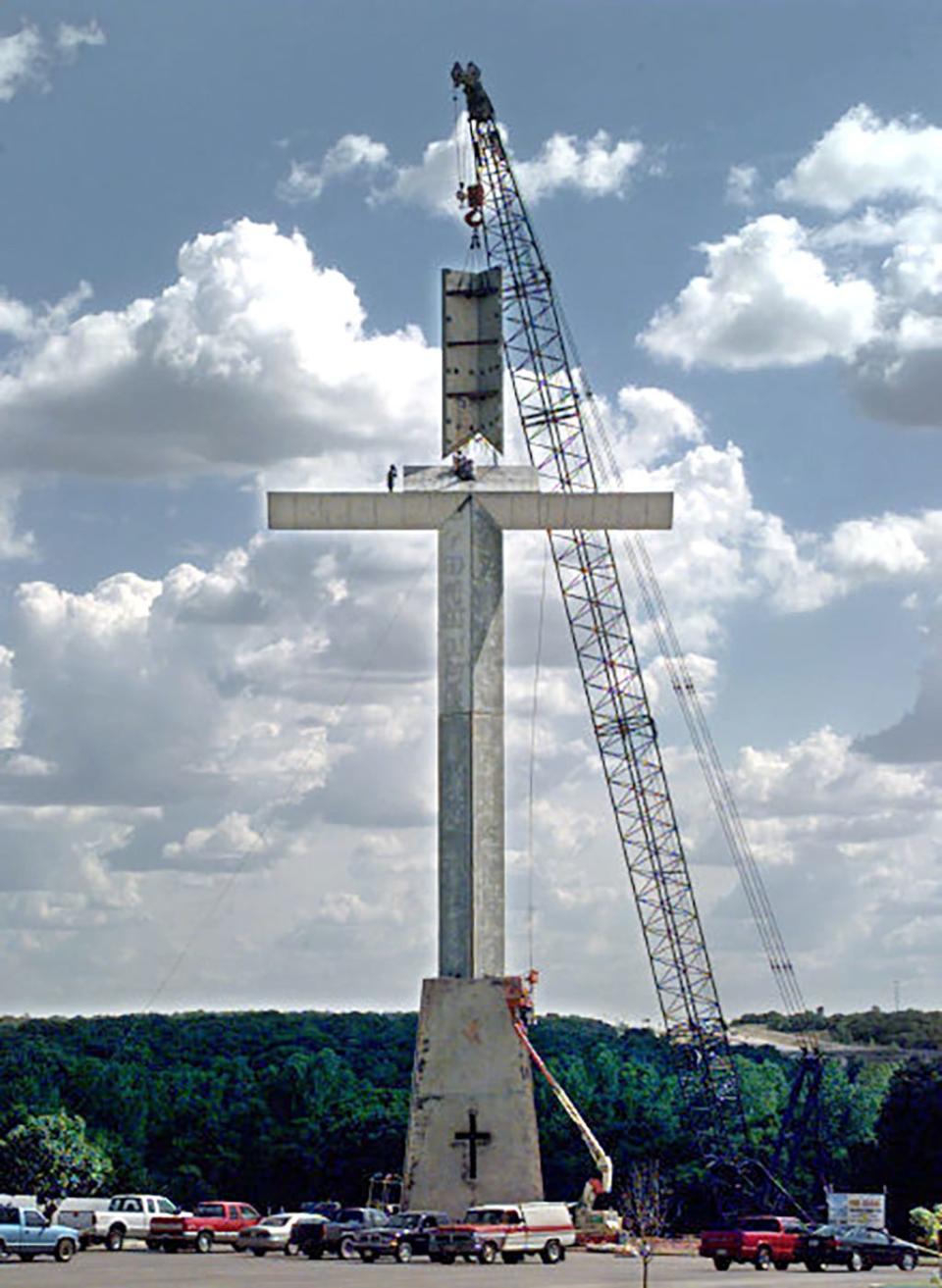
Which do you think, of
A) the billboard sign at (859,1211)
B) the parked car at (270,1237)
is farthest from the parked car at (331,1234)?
the billboard sign at (859,1211)

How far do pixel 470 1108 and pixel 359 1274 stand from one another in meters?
14.6

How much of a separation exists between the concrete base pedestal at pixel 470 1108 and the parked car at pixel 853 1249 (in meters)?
10.1

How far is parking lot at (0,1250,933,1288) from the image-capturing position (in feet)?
165

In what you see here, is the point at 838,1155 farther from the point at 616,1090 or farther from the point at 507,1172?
the point at 507,1172

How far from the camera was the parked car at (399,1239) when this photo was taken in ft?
202

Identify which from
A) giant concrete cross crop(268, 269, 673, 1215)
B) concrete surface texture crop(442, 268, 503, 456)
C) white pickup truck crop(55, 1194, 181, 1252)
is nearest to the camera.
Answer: giant concrete cross crop(268, 269, 673, 1215)

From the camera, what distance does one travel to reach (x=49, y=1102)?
137 meters

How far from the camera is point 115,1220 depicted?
228 feet

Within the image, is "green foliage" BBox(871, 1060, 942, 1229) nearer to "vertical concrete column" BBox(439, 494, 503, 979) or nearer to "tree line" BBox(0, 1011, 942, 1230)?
"tree line" BBox(0, 1011, 942, 1230)

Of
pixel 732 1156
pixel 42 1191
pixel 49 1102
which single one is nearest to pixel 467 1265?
pixel 42 1191

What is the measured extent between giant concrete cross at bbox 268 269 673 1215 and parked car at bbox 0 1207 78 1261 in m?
13.8

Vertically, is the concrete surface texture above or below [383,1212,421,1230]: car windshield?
above

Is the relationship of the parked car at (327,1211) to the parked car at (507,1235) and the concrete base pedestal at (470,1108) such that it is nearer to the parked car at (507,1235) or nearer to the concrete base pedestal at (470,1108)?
the concrete base pedestal at (470,1108)

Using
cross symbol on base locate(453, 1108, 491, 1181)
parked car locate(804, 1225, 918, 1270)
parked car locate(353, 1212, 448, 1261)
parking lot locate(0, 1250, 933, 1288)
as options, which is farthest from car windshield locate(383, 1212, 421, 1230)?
parked car locate(804, 1225, 918, 1270)
